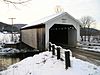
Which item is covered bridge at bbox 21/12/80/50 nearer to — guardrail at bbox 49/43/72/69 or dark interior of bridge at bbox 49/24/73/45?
dark interior of bridge at bbox 49/24/73/45

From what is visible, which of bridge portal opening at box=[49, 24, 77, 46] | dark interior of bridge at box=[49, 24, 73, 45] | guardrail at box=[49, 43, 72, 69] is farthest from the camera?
dark interior of bridge at box=[49, 24, 73, 45]

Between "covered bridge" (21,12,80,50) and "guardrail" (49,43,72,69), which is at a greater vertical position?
"covered bridge" (21,12,80,50)

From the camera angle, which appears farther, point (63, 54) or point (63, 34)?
point (63, 34)

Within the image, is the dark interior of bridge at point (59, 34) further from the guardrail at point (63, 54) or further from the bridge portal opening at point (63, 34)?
the guardrail at point (63, 54)

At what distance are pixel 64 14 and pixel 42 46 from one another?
13.1 feet

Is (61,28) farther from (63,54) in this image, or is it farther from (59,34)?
(63,54)

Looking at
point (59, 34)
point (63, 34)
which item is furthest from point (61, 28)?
point (59, 34)

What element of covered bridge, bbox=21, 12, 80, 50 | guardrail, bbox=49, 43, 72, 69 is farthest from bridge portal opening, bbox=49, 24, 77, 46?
guardrail, bbox=49, 43, 72, 69

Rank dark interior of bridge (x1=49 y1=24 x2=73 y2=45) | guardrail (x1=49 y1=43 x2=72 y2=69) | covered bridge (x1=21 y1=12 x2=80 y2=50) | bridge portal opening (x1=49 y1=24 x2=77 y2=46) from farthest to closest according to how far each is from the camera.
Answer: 1. dark interior of bridge (x1=49 y1=24 x2=73 y2=45)
2. bridge portal opening (x1=49 y1=24 x2=77 y2=46)
3. covered bridge (x1=21 y1=12 x2=80 y2=50)
4. guardrail (x1=49 y1=43 x2=72 y2=69)

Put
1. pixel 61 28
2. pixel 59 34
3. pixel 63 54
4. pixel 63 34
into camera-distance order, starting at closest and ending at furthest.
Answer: pixel 63 54
pixel 63 34
pixel 61 28
pixel 59 34

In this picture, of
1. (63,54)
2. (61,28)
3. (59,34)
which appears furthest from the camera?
(59,34)

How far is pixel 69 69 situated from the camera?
24.0ft

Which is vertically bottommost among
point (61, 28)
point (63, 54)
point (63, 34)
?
point (63, 54)

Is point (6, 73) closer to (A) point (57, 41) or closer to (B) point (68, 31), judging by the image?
(B) point (68, 31)
